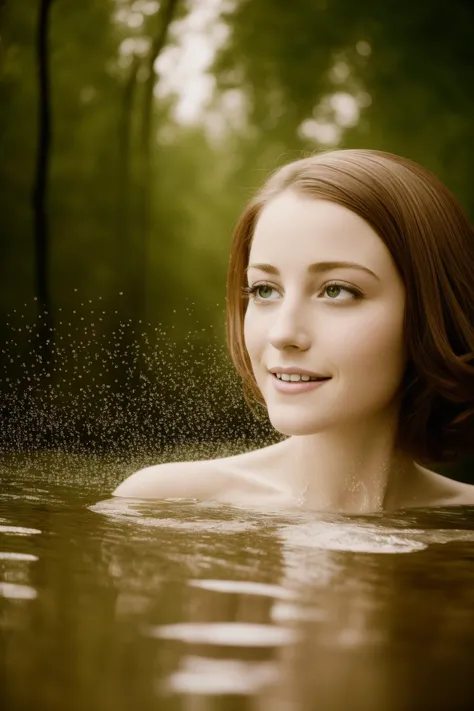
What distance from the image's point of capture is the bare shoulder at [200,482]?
1568mm

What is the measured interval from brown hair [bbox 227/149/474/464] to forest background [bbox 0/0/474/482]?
293cm

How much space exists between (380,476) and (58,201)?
3.83 meters

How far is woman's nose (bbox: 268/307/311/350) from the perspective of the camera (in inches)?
53.9

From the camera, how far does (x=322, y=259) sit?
1372mm

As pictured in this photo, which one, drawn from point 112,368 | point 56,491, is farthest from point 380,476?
point 112,368

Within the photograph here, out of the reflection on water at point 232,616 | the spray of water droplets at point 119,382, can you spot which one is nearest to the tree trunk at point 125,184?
the spray of water droplets at point 119,382

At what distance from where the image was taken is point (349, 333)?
139 cm

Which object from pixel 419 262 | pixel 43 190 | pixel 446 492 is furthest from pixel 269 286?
pixel 43 190

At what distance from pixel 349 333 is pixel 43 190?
3.77m

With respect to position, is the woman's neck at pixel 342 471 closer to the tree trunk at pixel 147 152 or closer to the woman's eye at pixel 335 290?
the woman's eye at pixel 335 290

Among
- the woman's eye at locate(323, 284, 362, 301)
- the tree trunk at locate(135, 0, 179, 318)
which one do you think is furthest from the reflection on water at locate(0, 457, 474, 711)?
the tree trunk at locate(135, 0, 179, 318)

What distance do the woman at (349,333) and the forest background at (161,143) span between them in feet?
9.58

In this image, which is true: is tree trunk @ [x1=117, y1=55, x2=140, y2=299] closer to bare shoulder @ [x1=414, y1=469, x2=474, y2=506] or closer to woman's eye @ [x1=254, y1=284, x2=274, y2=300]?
bare shoulder @ [x1=414, y1=469, x2=474, y2=506]

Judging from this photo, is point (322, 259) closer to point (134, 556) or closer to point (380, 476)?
point (380, 476)
